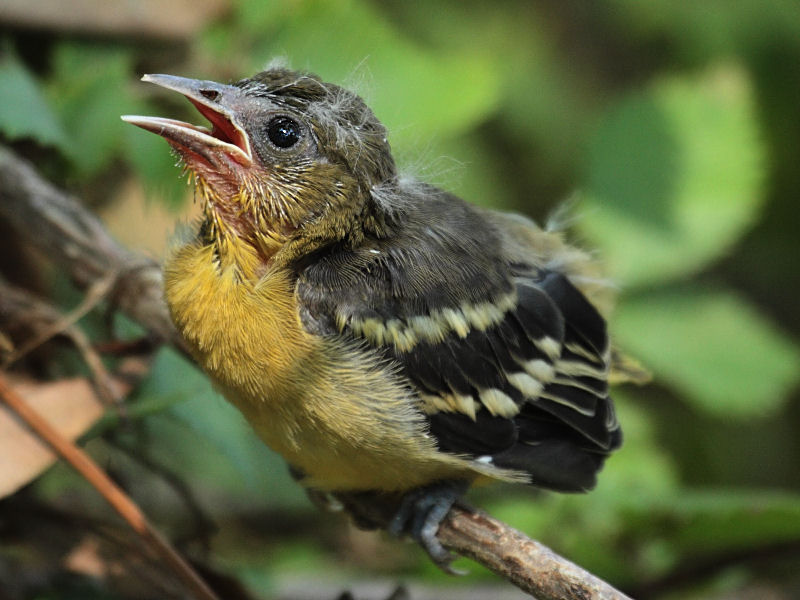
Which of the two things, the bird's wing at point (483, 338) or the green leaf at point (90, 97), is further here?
the green leaf at point (90, 97)

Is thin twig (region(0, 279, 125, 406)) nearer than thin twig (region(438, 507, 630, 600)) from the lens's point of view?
No

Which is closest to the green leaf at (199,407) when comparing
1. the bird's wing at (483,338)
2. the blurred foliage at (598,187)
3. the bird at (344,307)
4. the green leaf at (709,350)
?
the blurred foliage at (598,187)

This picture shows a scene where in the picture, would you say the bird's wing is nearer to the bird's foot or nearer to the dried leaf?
the bird's foot

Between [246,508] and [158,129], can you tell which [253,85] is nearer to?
[158,129]

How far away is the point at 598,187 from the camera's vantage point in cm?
395

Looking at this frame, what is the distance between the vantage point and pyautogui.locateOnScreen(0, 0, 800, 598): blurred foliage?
2908 millimetres

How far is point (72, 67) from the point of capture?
317 centimetres

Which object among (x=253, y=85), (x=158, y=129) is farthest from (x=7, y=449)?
(x=253, y=85)

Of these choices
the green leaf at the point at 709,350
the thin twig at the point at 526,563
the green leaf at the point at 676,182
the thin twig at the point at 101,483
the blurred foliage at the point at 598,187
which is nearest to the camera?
the thin twig at the point at 526,563

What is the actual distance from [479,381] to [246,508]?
192 centimetres

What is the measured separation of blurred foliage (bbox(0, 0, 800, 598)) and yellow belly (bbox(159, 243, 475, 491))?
523 mm

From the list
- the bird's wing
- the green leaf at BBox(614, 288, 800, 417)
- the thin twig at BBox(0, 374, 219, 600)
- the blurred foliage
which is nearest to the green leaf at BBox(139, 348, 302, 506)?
the blurred foliage

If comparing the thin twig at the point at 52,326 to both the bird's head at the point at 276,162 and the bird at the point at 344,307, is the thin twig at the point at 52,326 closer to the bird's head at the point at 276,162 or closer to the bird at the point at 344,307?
the bird at the point at 344,307

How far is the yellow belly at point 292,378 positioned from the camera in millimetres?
1964
